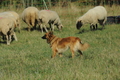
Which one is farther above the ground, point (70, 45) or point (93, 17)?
point (93, 17)

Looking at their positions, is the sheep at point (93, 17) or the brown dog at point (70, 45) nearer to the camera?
the brown dog at point (70, 45)

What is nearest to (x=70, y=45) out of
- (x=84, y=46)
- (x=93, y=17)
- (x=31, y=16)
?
(x=84, y=46)

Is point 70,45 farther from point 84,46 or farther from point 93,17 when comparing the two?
point 93,17

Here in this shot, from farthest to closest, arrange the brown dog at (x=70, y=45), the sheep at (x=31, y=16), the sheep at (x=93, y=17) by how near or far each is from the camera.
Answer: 1. the sheep at (x=31, y=16)
2. the sheep at (x=93, y=17)
3. the brown dog at (x=70, y=45)

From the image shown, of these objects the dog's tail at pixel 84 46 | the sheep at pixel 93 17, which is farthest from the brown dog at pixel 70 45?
the sheep at pixel 93 17

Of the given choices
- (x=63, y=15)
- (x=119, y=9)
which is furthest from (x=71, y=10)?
(x=119, y=9)

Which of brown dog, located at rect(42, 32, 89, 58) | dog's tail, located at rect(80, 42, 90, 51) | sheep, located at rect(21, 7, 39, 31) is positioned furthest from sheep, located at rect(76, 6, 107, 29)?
dog's tail, located at rect(80, 42, 90, 51)

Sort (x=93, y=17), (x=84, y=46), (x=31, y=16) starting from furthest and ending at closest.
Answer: (x=31, y=16) < (x=93, y=17) < (x=84, y=46)

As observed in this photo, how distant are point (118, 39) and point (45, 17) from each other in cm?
650

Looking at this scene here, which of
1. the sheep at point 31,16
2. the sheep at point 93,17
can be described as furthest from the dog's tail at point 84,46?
the sheep at point 31,16

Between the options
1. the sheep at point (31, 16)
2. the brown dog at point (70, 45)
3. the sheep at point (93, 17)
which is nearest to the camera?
the brown dog at point (70, 45)

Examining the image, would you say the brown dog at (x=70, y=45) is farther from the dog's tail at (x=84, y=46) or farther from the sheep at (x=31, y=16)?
the sheep at (x=31, y=16)

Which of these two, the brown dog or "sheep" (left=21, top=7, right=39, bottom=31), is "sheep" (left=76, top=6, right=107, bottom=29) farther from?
the brown dog

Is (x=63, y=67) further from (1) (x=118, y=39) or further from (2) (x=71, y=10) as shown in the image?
(2) (x=71, y=10)
